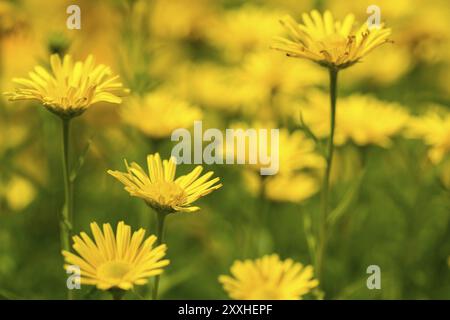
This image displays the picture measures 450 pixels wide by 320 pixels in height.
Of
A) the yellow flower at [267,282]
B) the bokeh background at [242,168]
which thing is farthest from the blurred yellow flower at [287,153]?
the yellow flower at [267,282]

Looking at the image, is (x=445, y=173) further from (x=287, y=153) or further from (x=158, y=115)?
(x=158, y=115)

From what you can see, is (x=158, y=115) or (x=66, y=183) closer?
(x=66, y=183)

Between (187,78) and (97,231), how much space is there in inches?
54.7

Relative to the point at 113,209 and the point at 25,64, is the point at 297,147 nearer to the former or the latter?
the point at 113,209

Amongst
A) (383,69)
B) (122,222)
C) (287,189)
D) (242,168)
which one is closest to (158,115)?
(242,168)

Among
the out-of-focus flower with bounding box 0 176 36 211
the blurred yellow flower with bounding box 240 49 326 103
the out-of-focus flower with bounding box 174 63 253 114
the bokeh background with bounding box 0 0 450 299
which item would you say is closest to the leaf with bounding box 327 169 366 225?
the bokeh background with bounding box 0 0 450 299

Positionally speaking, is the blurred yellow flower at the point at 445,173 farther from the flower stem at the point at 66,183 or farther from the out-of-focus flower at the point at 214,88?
the flower stem at the point at 66,183

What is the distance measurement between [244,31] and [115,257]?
55.7 inches

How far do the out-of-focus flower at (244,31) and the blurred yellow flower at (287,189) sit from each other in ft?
1.90

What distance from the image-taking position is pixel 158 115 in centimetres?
184

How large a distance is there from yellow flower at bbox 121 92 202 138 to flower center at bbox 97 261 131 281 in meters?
0.63

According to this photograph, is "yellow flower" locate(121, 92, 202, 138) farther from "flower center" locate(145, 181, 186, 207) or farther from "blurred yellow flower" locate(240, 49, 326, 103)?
"flower center" locate(145, 181, 186, 207)

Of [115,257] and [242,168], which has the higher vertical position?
[242,168]
